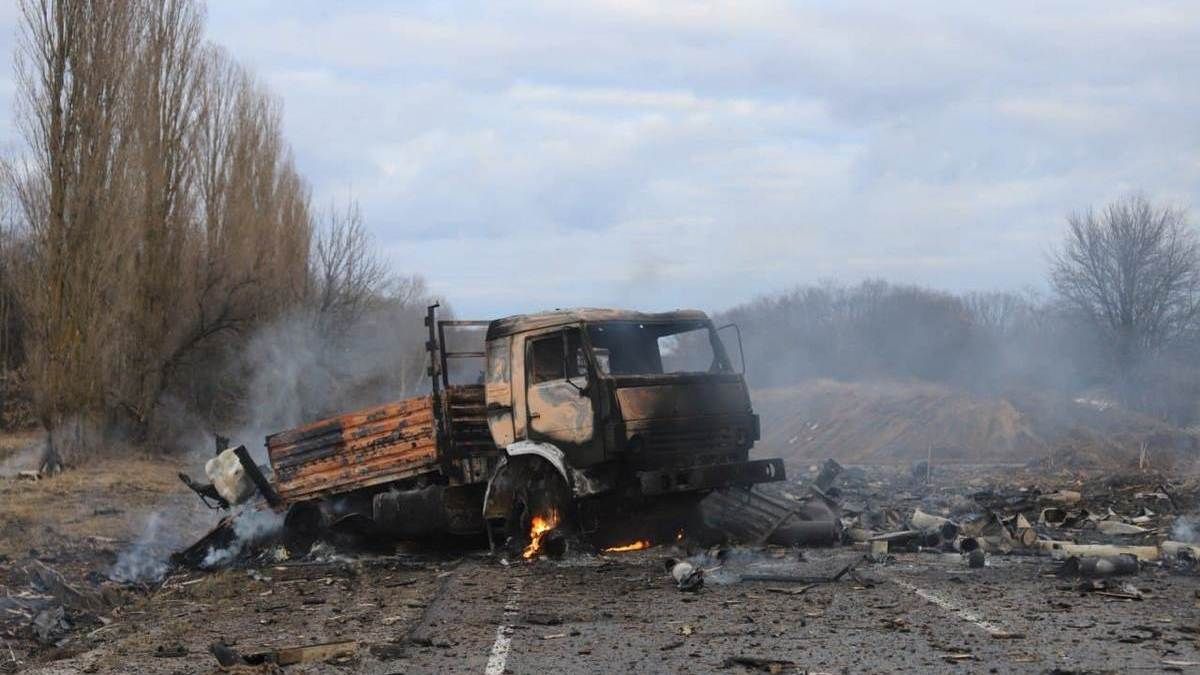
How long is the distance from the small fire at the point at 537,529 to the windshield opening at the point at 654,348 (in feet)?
5.25

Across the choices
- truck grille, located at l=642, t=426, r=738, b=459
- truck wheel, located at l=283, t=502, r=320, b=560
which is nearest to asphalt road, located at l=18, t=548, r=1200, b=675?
truck grille, located at l=642, t=426, r=738, b=459

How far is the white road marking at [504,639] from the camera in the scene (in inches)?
285

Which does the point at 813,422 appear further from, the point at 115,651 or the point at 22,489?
the point at 115,651

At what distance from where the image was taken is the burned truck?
489 inches

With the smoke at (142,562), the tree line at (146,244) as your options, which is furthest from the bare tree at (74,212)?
the smoke at (142,562)

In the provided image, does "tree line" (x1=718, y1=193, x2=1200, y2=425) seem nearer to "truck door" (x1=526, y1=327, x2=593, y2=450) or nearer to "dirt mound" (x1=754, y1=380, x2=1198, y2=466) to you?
"dirt mound" (x1=754, y1=380, x2=1198, y2=466)

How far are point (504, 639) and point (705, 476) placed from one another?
4.50 m

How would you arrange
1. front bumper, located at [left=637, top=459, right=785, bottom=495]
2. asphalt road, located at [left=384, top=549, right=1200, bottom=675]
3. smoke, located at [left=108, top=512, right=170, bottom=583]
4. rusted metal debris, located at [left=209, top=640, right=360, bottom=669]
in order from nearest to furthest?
asphalt road, located at [left=384, top=549, right=1200, bottom=675], rusted metal debris, located at [left=209, top=640, right=360, bottom=669], front bumper, located at [left=637, top=459, right=785, bottom=495], smoke, located at [left=108, top=512, right=170, bottom=583]

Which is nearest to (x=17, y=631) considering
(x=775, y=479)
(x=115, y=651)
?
(x=115, y=651)

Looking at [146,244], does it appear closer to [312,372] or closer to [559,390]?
[312,372]

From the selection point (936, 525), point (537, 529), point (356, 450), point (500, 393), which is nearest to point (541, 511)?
point (537, 529)

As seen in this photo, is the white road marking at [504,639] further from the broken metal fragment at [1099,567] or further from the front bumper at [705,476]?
the broken metal fragment at [1099,567]

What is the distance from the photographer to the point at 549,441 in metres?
12.8

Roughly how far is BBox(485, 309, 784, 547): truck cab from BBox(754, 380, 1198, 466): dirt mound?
24689 millimetres
